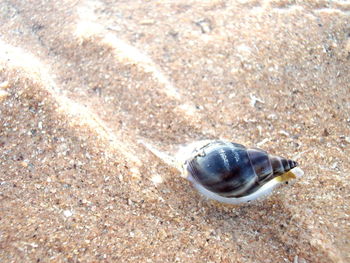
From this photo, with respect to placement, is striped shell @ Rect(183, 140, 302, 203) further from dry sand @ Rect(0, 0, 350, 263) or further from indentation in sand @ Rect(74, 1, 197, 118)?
indentation in sand @ Rect(74, 1, 197, 118)

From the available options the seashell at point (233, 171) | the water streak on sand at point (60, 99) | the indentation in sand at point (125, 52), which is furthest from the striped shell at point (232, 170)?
the indentation in sand at point (125, 52)

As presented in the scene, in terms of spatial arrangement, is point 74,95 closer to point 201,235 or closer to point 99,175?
point 99,175

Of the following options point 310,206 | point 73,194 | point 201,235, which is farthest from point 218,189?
point 73,194

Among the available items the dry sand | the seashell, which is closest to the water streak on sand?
the dry sand

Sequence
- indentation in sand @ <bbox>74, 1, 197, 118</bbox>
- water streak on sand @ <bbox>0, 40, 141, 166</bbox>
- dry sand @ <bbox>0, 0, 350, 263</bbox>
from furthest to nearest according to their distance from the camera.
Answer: indentation in sand @ <bbox>74, 1, 197, 118</bbox>, water streak on sand @ <bbox>0, 40, 141, 166</bbox>, dry sand @ <bbox>0, 0, 350, 263</bbox>

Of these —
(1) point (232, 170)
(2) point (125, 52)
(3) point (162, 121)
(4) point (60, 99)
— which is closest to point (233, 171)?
(1) point (232, 170)
